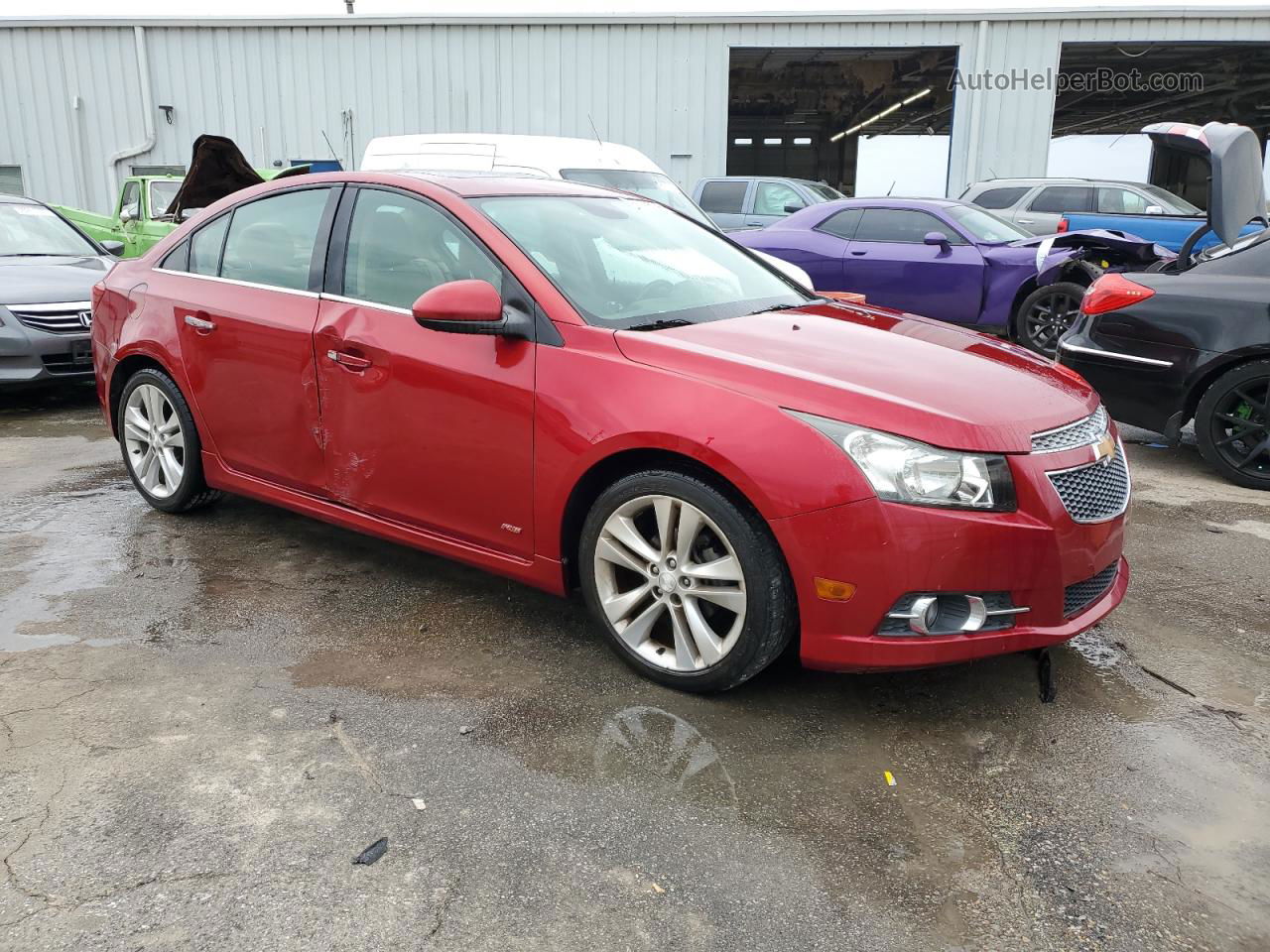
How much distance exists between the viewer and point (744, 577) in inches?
109

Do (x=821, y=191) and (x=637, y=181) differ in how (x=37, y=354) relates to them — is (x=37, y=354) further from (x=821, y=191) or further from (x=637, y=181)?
(x=821, y=191)

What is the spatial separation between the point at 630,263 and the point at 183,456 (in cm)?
221

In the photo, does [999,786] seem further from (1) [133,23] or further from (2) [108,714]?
(1) [133,23]

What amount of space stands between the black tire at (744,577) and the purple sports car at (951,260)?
693 centimetres

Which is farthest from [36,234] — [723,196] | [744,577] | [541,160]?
[723,196]

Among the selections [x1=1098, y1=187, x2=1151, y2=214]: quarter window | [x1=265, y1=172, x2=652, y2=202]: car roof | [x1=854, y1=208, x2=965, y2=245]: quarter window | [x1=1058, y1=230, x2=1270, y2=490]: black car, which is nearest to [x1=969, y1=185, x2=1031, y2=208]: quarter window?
[x1=1098, y1=187, x2=1151, y2=214]: quarter window

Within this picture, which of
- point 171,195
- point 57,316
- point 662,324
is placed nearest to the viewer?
point 662,324

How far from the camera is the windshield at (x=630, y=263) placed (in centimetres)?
331

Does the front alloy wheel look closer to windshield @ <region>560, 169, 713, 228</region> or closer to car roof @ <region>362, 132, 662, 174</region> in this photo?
windshield @ <region>560, 169, 713, 228</region>

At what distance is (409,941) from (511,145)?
8116 millimetres

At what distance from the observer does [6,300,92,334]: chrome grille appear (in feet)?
22.4

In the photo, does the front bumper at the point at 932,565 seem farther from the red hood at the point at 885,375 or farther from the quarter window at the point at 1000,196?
the quarter window at the point at 1000,196

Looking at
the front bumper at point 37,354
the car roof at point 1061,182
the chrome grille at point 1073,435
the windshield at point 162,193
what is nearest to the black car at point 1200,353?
the chrome grille at point 1073,435

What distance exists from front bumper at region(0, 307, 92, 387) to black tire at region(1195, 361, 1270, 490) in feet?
22.7
